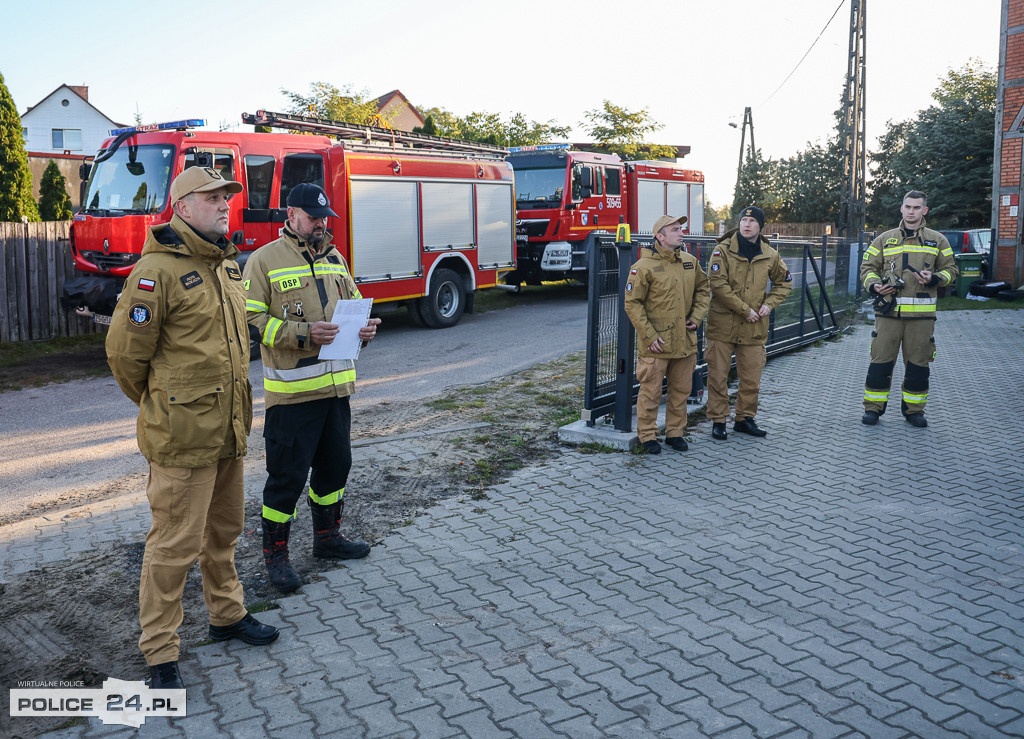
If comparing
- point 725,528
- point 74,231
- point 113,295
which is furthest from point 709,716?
point 74,231

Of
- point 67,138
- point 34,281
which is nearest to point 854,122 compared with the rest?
point 34,281

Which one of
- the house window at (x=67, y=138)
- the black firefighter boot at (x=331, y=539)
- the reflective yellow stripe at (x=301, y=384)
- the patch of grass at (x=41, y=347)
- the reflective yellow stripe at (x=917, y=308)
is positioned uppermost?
the house window at (x=67, y=138)

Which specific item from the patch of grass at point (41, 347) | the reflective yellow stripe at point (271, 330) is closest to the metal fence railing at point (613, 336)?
the reflective yellow stripe at point (271, 330)

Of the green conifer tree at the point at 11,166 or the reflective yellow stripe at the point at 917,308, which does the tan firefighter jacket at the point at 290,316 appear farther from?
the green conifer tree at the point at 11,166

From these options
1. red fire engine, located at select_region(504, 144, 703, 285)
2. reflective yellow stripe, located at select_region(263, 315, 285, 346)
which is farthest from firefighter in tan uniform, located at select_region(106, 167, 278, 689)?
red fire engine, located at select_region(504, 144, 703, 285)

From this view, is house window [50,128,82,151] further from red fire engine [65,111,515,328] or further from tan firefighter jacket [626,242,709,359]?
tan firefighter jacket [626,242,709,359]

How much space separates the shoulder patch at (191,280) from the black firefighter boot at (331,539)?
5.29ft

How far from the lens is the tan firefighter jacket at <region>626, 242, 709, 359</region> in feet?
20.8

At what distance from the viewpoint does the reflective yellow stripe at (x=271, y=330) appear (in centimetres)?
406

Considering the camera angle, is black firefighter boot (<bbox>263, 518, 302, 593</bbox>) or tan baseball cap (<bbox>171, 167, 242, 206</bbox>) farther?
black firefighter boot (<bbox>263, 518, 302, 593</bbox>)

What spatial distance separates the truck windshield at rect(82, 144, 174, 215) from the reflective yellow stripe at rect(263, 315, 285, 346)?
7.17m

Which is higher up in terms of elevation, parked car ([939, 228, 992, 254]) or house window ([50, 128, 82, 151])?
house window ([50, 128, 82, 151])

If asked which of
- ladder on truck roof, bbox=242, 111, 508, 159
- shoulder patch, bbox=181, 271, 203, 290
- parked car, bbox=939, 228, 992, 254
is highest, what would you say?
ladder on truck roof, bbox=242, 111, 508, 159

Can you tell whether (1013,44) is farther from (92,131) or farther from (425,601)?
(92,131)
